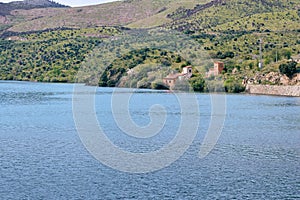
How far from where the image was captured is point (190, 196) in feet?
73.5

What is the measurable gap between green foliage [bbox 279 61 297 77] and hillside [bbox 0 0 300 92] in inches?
190

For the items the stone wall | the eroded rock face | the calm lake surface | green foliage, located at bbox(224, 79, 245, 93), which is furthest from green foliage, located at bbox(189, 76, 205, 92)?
the calm lake surface

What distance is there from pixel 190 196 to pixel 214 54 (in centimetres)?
8086

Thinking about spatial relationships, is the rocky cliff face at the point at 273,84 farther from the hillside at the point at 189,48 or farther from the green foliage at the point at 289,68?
the hillside at the point at 189,48

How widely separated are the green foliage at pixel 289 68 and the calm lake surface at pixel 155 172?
30.8 metres

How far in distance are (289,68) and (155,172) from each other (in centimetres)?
5580

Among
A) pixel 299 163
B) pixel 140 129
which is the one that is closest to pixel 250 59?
pixel 140 129

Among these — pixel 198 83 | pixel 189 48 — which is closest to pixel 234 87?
pixel 198 83

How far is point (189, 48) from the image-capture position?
373ft

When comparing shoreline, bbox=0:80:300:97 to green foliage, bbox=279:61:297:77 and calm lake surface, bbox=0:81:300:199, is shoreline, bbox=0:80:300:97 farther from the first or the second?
calm lake surface, bbox=0:81:300:199

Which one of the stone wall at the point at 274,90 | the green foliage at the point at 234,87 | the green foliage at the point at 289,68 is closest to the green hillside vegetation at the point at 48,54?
the green foliage at the point at 234,87

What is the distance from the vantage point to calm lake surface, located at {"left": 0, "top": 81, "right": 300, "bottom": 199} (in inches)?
908

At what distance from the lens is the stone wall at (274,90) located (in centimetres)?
7675

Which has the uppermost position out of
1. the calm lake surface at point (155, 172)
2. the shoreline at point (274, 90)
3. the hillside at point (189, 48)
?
the hillside at point (189, 48)
